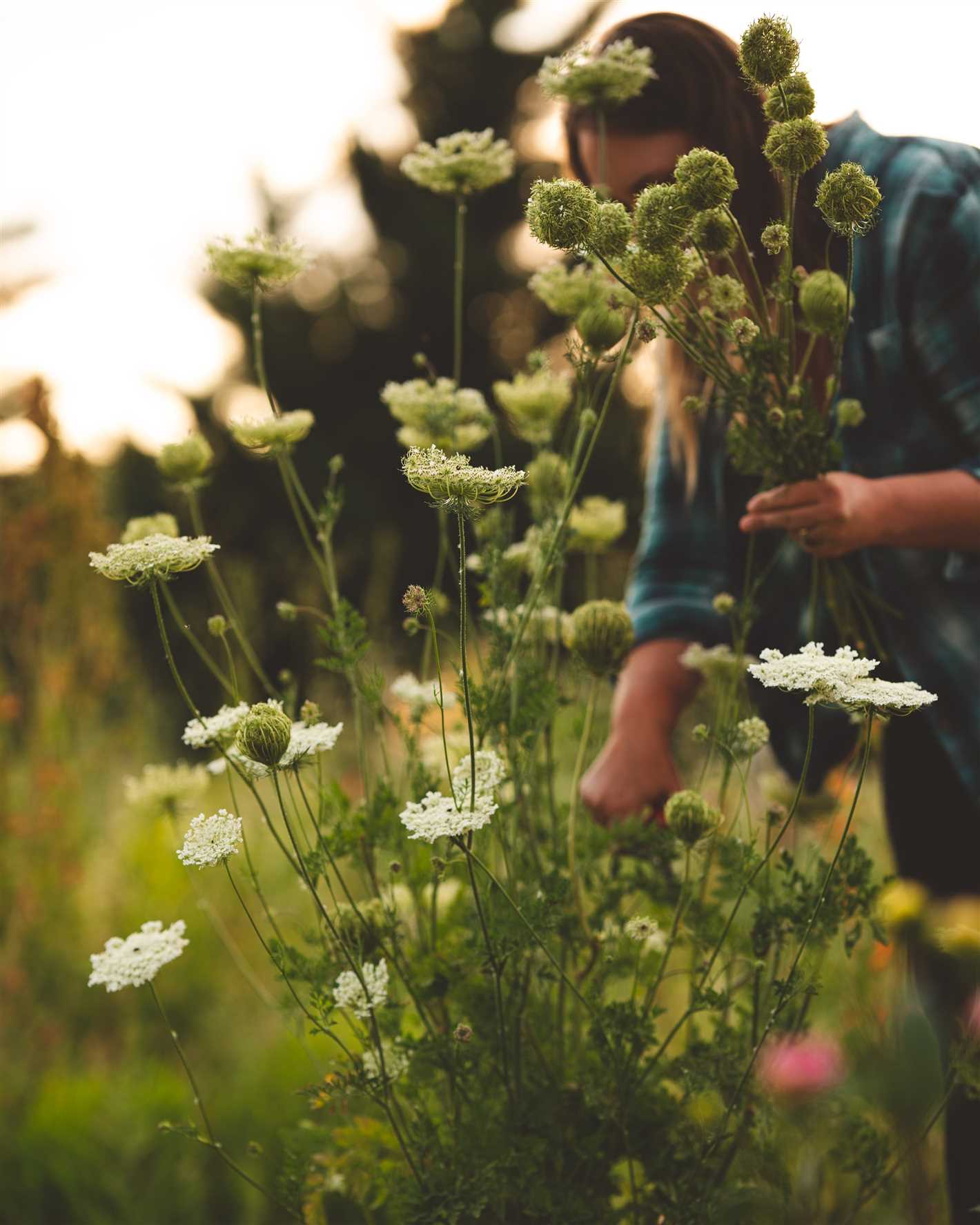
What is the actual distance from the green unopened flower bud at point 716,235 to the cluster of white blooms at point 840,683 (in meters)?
0.33

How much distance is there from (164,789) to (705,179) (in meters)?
0.83

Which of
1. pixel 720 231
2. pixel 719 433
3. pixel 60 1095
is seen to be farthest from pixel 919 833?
pixel 60 1095

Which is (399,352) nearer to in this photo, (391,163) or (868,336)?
(391,163)

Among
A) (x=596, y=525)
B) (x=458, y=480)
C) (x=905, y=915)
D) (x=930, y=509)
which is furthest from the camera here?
(x=905, y=915)

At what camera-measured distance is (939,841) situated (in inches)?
58.1

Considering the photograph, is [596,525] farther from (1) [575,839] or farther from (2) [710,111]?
(2) [710,111]

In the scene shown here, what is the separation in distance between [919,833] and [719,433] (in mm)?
641

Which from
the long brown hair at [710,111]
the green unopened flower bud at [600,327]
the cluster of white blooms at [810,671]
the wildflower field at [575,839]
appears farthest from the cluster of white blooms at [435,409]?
the cluster of white blooms at [810,671]

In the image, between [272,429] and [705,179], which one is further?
[272,429]

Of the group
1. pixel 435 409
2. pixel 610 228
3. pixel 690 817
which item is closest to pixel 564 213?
pixel 610 228

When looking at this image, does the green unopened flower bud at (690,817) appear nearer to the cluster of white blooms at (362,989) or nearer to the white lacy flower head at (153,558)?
the cluster of white blooms at (362,989)

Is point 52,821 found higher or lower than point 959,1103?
lower

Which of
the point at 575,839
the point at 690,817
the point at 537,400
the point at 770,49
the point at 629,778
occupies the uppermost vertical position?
the point at 770,49

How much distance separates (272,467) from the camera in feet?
23.0
